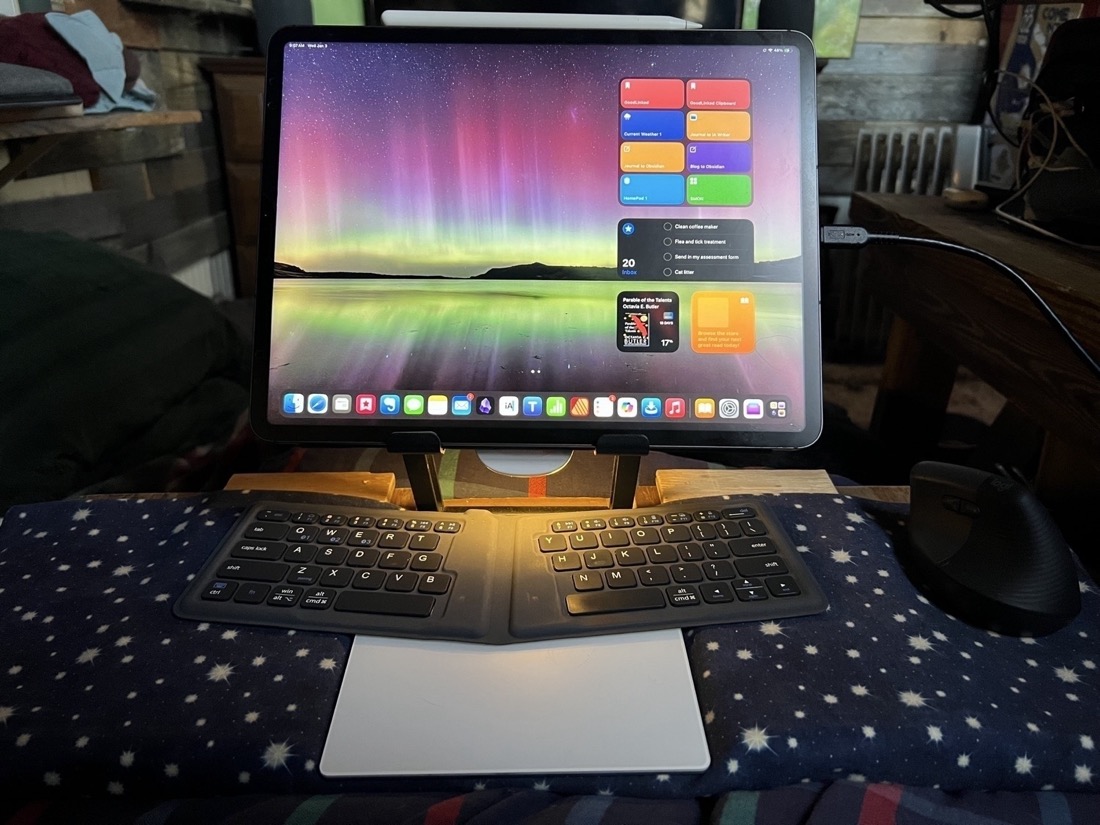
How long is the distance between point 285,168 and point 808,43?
441mm

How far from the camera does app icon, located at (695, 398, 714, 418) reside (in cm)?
63

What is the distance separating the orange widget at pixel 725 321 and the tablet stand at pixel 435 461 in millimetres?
99

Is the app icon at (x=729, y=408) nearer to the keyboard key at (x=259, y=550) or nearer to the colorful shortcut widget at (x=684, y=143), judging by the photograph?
the colorful shortcut widget at (x=684, y=143)

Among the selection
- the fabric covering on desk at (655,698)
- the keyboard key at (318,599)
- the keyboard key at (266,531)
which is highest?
the keyboard key at (266,531)

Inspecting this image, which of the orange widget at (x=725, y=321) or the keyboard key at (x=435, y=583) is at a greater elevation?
the orange widget at (x=725, y=321)

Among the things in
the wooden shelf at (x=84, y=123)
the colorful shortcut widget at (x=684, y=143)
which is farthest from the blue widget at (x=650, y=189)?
the wooden shelf at (x=84, y=123)

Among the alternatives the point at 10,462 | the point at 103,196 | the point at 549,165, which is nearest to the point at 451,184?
the point at 549,165

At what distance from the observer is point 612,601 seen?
0.53m

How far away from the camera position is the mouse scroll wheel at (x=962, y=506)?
0.57 metres

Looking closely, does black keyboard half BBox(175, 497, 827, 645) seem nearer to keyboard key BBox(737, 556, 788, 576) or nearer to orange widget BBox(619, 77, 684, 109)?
keyboard key BBox(737, 556, 788, 576)

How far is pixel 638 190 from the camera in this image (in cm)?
63

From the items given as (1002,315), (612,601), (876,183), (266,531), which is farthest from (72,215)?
(876,183)

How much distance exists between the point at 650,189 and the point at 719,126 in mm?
77

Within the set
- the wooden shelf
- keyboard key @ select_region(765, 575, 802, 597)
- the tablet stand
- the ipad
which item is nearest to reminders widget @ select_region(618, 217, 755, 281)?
the ipad
